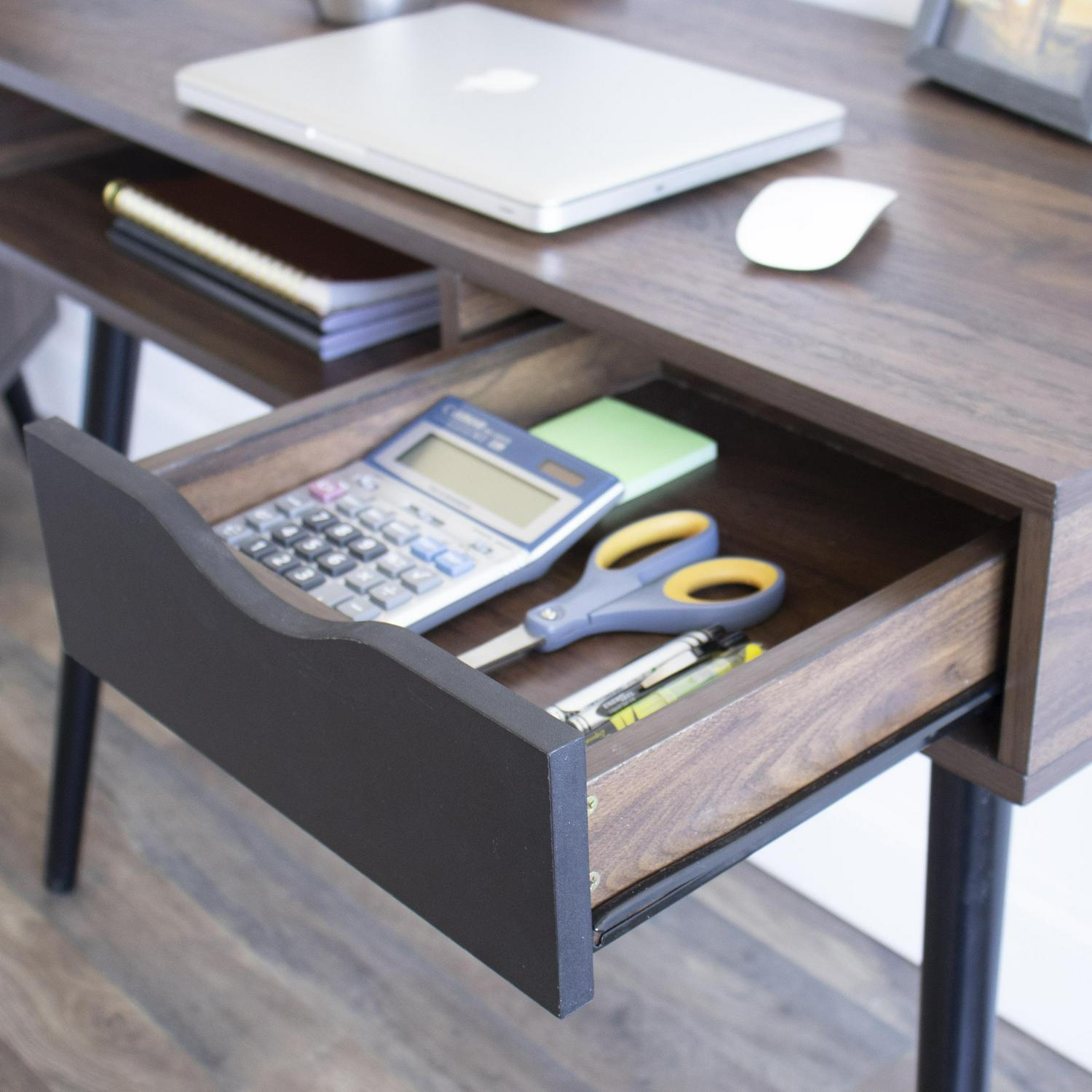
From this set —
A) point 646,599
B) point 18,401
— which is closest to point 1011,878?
point 646,599

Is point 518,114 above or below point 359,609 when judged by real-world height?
above

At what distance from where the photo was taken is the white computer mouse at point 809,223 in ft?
2.37

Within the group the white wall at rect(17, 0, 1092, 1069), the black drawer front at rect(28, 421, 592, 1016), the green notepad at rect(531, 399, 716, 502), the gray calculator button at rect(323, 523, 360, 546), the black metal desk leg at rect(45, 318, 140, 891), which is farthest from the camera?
the black metal desk leg at rect(45, 318, 140, 891)

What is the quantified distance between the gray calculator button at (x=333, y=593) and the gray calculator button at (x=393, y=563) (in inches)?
0.9

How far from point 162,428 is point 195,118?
Result: 1185mm

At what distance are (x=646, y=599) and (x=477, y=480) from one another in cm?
12

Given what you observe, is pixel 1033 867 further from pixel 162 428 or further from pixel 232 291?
pixel 162 428

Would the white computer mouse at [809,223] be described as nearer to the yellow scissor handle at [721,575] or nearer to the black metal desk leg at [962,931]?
the yellow scissor handle at [721,575]

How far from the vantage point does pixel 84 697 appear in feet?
4.59

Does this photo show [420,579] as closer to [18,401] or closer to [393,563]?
[393,563]

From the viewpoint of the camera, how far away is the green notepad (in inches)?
31.9

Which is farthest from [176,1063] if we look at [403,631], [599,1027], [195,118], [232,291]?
[403,631]

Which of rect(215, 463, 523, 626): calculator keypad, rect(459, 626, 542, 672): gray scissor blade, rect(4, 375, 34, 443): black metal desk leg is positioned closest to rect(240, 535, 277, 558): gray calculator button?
rect(215, 463, 523, 626): calculator keypad

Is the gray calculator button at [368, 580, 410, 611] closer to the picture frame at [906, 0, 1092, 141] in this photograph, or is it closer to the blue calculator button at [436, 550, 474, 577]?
the blue calculator button at [436, 550, 474, 577]
